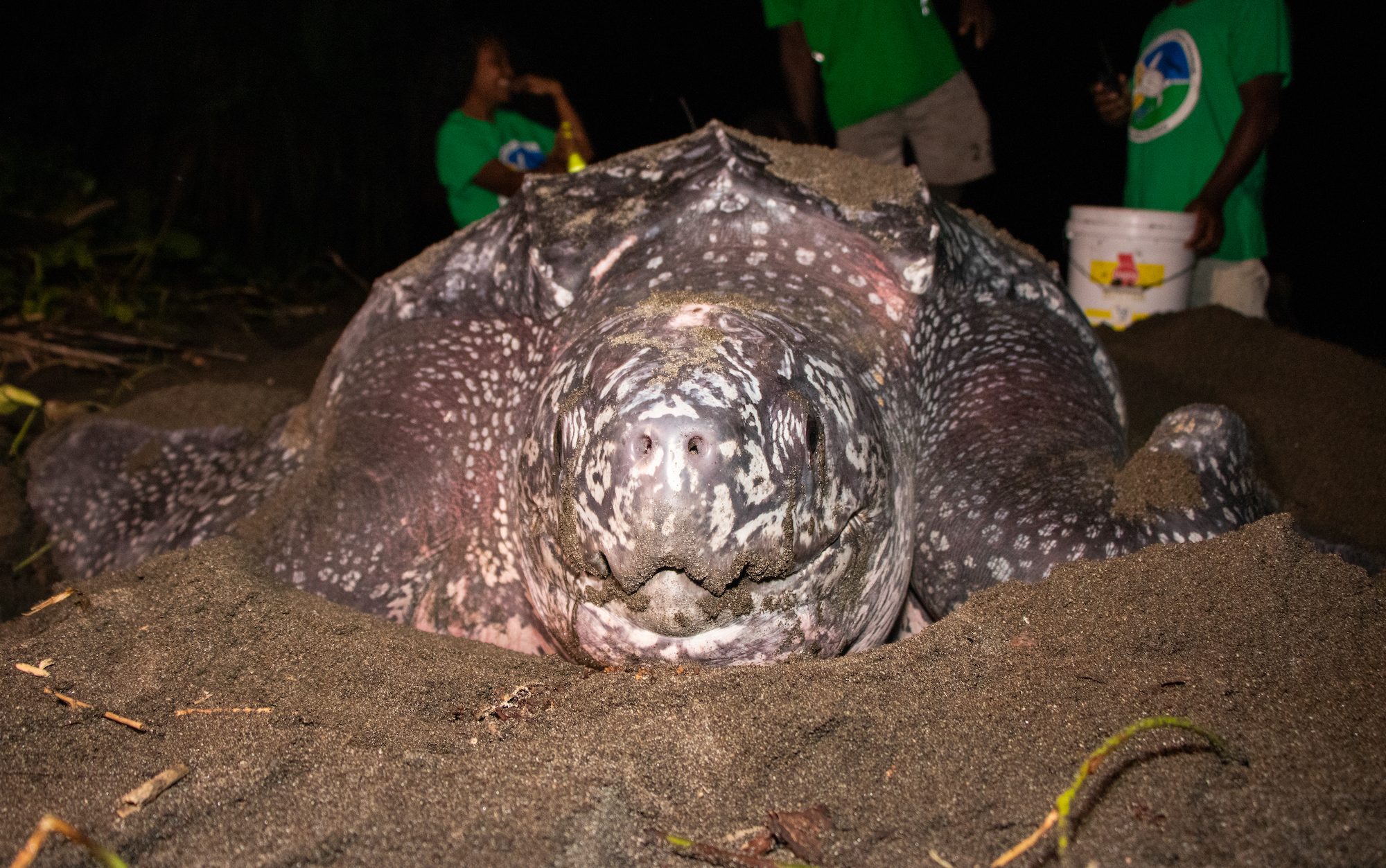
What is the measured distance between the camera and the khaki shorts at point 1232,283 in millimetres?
4000

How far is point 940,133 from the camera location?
13.6ft

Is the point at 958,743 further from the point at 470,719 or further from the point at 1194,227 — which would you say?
the point at 1194,227

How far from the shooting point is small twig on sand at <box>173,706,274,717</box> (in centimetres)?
112

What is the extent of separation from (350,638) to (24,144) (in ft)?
20.9

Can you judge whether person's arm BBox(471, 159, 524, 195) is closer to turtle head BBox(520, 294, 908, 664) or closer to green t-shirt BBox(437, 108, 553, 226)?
green t-shirt BBox(437, 108, 553, 226)

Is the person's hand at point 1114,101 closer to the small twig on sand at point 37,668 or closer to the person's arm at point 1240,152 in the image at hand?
the person's arm at point 1240,152

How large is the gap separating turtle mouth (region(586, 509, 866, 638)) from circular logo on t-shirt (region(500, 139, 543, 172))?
→ 366 cm

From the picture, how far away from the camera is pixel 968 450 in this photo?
5.64 feet

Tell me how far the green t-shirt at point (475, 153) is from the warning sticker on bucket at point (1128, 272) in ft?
9.02

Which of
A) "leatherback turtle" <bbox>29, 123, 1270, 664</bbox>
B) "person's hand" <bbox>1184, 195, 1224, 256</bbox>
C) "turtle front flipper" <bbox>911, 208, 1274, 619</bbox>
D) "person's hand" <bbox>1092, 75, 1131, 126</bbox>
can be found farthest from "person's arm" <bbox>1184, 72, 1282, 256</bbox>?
"turtle front flipper" <bbox>911, 208, 1274, 619</bbox>

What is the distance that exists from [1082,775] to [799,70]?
4092 millimetres

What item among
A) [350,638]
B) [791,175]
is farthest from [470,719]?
[791,175]

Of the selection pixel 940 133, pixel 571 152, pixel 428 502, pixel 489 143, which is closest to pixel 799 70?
pixel 940 133

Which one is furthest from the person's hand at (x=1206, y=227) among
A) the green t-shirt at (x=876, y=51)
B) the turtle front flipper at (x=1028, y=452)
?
the turtle front flipper at (x=1028, y=452)
